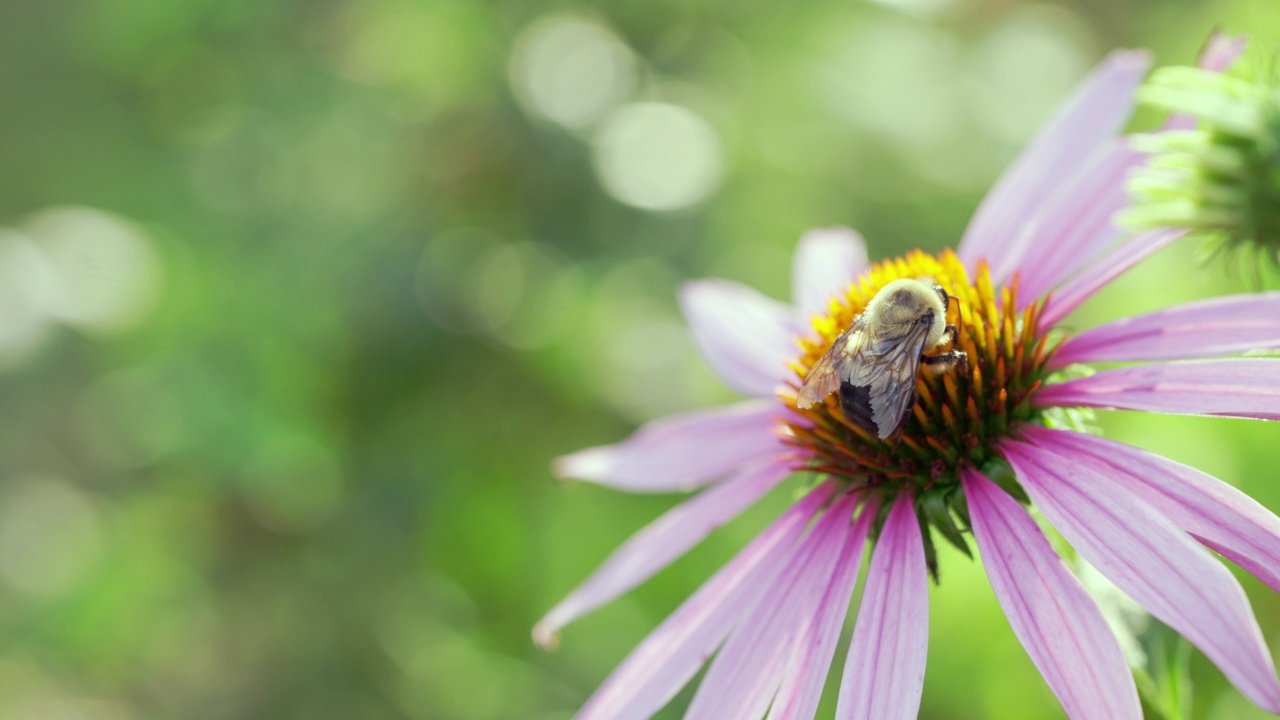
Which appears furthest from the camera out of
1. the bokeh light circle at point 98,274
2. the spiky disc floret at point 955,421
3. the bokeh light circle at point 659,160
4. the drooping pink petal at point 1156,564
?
the bokeh light circle at point 659,160

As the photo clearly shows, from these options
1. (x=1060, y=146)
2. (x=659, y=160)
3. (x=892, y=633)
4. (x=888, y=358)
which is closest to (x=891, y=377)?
(x=888, y=358)

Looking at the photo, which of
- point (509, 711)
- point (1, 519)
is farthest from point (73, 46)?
point (509, 711)

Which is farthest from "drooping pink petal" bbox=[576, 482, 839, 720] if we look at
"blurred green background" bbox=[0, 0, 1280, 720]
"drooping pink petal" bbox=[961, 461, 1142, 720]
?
"blurred green background" bbox=[0, 0, 1280, 720]

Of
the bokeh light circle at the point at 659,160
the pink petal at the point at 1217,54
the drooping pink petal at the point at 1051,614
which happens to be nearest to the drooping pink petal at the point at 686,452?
the drooping pink petal at the point at 1051,614

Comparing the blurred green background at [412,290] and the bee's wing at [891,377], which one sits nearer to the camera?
the bee's wing at [891,377]

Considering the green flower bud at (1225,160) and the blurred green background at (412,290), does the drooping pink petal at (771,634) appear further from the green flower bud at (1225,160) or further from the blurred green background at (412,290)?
the blurred green background at (412,290)

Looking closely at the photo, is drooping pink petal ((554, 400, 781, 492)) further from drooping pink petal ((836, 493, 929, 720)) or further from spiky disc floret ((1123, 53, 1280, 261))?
spiky disc floret ((1123, 53, 1280, 261))
